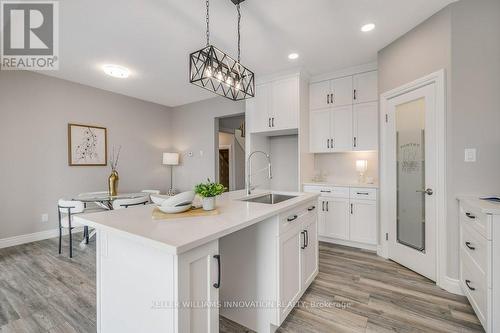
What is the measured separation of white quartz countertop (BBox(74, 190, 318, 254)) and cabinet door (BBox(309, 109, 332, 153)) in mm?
2381

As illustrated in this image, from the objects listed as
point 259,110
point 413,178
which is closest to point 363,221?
point 413,178

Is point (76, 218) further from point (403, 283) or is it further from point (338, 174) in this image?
point (338, 174)

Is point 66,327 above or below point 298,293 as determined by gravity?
below

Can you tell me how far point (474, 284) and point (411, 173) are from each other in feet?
3.94

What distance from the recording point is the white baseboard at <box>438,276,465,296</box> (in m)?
2.09

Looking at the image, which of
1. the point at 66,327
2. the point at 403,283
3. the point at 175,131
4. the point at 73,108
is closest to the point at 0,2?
the point at 73,108

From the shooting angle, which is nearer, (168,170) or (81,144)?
(81,144)

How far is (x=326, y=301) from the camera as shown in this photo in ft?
6.63

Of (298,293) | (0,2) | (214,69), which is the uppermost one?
(0,2)

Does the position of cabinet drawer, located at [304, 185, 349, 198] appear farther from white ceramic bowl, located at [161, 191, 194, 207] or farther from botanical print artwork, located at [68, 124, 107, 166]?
botanical print artwork, located at [68, 124, 107, 166]

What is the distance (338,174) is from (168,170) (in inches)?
161

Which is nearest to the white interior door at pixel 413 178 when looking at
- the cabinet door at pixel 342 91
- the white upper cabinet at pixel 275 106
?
the cabinet door at pixel 342 91

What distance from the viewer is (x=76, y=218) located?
4.31 ft

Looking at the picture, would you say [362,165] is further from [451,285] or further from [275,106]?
[451,285]
